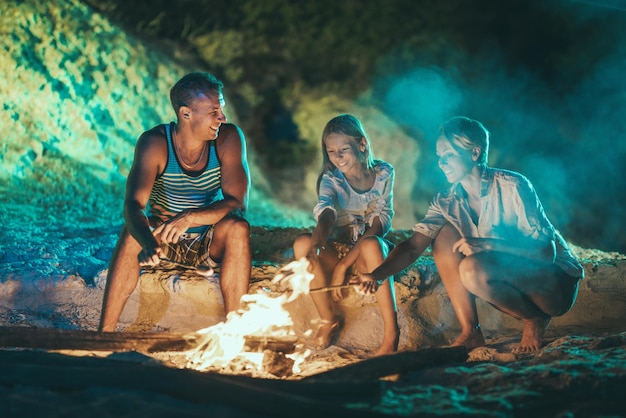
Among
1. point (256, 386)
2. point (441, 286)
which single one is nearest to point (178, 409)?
point (256, 386)

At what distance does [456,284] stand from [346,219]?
1.06m

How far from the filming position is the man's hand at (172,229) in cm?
392

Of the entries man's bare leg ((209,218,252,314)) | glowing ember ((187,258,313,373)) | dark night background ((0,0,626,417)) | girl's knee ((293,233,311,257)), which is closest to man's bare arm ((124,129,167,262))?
man's bare leg ((209,218,252,314))

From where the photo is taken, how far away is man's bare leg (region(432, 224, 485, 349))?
393 centimetres

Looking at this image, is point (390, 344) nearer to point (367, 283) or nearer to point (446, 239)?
point (367, 283)

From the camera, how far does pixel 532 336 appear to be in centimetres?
374

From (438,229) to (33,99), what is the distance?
21.1 ft

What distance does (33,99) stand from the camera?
792 centimetres

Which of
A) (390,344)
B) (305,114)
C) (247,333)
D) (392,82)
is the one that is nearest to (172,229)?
(247,333)

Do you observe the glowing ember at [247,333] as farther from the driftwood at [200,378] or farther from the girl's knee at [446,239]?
the girl's knee at [446,239]

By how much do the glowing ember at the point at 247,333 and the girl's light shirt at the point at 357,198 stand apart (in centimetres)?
62

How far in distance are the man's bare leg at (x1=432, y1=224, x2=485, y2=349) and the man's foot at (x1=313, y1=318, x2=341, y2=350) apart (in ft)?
3.18

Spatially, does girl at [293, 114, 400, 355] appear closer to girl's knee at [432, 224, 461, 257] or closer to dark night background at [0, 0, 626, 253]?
girl's knee at [432, 224, 461, 257]

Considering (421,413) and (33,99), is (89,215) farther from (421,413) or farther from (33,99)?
(421,413)
